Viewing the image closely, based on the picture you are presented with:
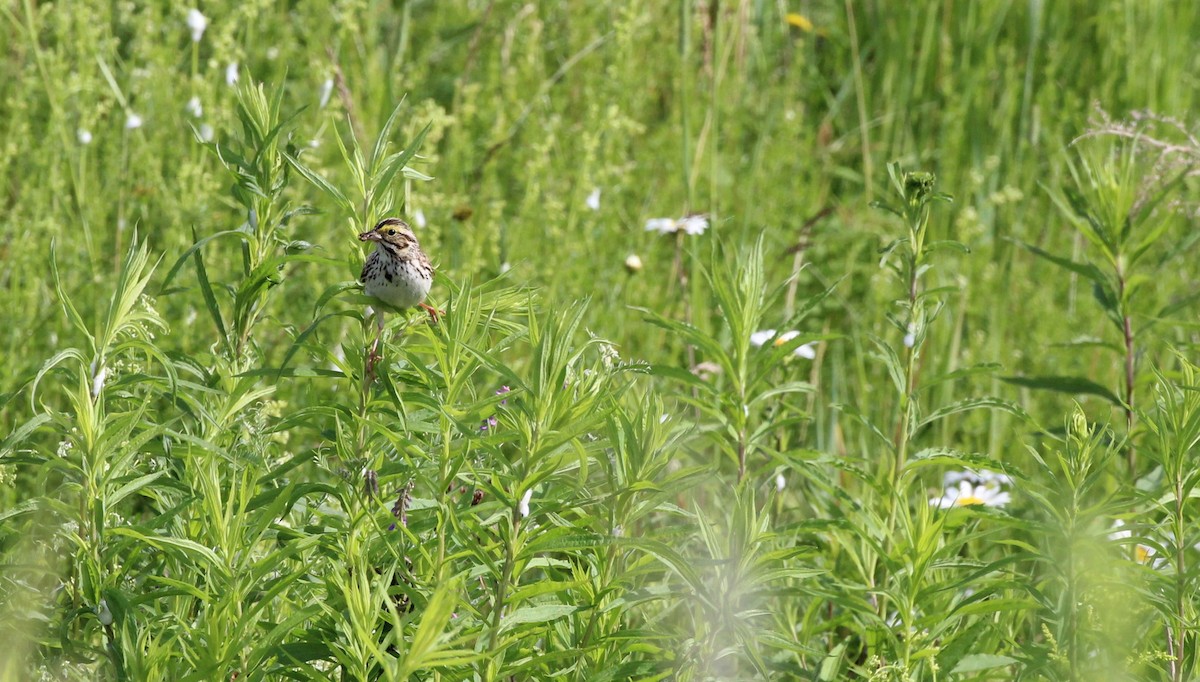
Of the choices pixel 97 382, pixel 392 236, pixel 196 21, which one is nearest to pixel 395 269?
pixel 392 236

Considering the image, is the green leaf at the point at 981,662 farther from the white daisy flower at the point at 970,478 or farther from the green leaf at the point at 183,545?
the green leaf at the point at 183,545

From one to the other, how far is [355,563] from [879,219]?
4.25 metres

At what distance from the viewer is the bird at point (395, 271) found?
2.25 meters

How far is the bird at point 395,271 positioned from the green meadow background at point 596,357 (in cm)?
6

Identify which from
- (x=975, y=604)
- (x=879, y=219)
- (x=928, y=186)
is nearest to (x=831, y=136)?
(x=879, y=219)

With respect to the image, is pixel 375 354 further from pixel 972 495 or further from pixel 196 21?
pixel 196 21

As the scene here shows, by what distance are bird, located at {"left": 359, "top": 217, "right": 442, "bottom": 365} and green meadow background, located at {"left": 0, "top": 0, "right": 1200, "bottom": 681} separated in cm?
6

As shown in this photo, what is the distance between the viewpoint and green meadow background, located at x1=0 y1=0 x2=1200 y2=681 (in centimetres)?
221

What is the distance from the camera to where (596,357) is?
3201 millimetres

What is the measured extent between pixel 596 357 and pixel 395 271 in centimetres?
103

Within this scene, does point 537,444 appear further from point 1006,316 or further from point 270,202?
point 1006,316

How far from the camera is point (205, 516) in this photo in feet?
7.24

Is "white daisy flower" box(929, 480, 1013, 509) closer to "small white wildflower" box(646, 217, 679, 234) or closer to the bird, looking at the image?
"small white wildflower" box(646, 217, 679, 234)

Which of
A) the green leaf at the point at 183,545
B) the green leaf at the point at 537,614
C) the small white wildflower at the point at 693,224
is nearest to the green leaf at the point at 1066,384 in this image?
the small white wildflower at the point at 693,224
